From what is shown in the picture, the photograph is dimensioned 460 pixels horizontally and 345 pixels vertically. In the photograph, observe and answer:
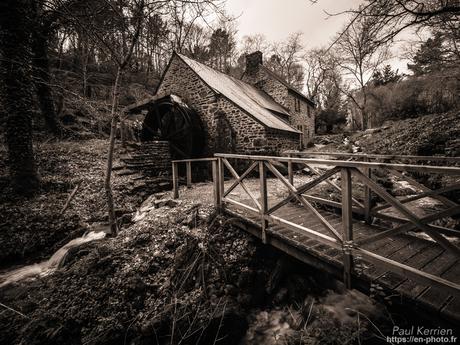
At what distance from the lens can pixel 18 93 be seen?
6547mm

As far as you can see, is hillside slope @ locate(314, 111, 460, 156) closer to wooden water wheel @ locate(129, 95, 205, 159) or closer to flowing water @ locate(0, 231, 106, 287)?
wooden water wheel @ locate(129, 95, 205, 159)

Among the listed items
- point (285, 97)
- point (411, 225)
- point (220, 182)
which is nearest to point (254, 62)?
point (285, 97)

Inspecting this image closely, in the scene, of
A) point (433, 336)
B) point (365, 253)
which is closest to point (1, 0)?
point (365, 253)

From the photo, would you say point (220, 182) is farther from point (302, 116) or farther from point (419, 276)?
point (302, 116)

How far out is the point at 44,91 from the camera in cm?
1081

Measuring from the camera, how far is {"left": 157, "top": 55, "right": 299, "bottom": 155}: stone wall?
355 inches

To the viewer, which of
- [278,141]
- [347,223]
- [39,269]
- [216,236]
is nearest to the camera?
[347,223]

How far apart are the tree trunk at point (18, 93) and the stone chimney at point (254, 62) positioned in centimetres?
1549

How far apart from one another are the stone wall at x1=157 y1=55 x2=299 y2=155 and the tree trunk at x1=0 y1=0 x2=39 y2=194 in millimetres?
5997

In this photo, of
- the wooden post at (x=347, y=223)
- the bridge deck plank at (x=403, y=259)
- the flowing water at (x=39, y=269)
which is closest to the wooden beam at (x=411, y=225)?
the wooden post at (x=347, y=223)

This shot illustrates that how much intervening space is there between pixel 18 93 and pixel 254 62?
55.1 ft

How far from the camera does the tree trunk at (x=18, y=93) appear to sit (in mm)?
6227

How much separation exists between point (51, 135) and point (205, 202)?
1073cm

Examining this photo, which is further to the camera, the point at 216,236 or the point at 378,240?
the point at 216,236
